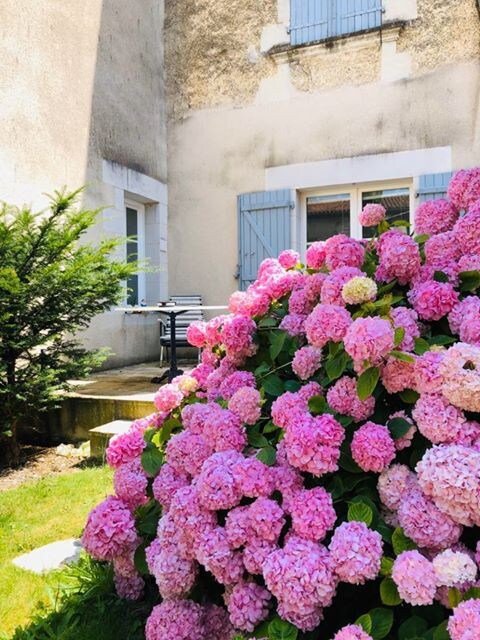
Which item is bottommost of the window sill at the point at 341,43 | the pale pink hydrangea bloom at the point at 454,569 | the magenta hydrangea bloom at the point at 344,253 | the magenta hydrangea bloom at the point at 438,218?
the pale pink hydrangea bloom at the point at 454,569

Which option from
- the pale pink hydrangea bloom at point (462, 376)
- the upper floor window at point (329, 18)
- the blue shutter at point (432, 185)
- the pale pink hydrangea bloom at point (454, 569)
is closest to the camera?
the pale pink hydrangea bloom at point (454, 569)

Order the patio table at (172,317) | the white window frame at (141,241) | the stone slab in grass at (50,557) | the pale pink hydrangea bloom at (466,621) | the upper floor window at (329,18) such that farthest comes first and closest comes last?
1. the white window frame at (141,241)
2. the upper floor window at (329,18)
3. the patio table at (172,317)
4. the stone slab in grass at (50,557)
5. the pale pink hydrangea bloom at (466,621)

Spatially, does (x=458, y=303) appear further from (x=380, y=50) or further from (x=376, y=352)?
(x=380, y=50)

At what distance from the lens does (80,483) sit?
310 cm

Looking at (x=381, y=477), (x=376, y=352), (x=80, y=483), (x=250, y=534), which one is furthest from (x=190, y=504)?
(x=80, y=483)

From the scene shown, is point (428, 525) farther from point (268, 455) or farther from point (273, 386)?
point (273, 386)

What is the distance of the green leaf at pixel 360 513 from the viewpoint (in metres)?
1.09

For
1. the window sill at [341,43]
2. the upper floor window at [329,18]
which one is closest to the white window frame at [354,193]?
the window sill at [341,43]

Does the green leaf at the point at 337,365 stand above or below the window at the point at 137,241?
below

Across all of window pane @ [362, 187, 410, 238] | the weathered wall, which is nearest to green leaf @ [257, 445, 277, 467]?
window pane @ [362, 187, 410, 238]

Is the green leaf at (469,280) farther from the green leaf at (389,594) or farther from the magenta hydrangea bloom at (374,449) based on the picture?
the green leaf at (389,594)

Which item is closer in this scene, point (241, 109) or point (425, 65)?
point (425, 65)

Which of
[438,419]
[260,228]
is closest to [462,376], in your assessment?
[438,419]

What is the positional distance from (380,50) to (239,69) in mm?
1790
